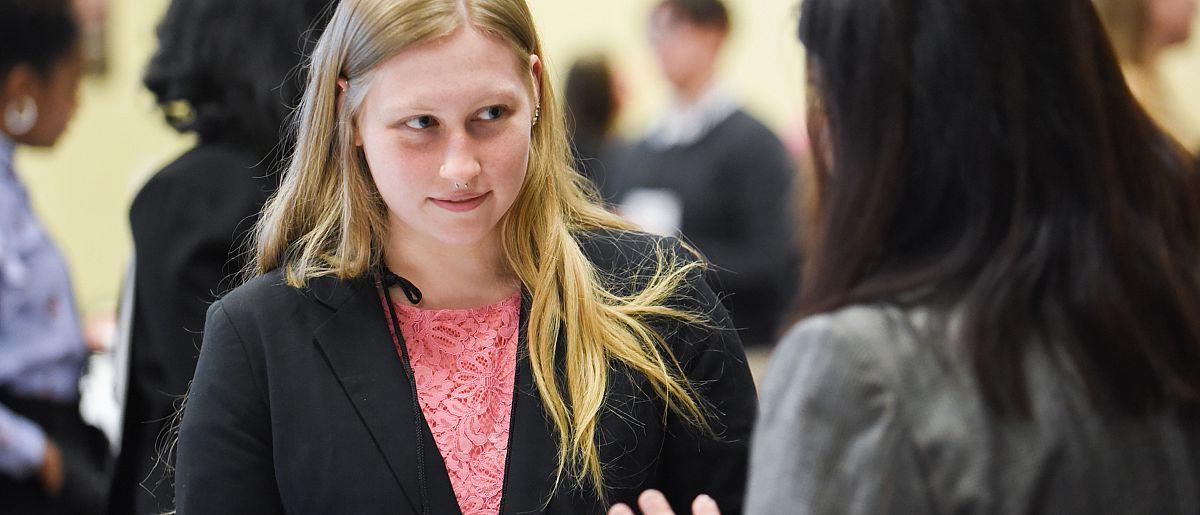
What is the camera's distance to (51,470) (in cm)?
233

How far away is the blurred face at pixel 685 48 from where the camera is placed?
183 inches

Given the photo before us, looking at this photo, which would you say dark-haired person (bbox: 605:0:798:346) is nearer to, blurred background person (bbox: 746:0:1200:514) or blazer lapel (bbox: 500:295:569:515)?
blazer lapel (bbox: 500:295:569:515)

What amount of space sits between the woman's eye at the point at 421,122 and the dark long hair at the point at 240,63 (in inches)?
26.1

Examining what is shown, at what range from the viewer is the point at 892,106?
1.07 meters

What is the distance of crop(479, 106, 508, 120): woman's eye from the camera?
151 centimetres

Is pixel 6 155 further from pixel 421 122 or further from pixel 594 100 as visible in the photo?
pixel 594 100

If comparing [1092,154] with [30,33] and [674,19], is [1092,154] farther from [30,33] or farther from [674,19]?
[674,19]

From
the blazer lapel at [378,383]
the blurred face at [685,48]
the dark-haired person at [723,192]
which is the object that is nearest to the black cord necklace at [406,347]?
the blazer lapel at [378,383]

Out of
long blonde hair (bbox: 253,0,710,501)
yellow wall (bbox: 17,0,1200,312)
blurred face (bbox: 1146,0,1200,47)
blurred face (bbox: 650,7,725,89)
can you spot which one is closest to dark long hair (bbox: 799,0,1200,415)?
long blonde hair (bbox: 253,0,710,501)

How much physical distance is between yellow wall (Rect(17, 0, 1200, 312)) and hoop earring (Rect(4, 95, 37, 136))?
332 cm

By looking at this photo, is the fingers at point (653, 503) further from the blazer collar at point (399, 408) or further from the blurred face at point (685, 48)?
the blurred face at point (685, 48)

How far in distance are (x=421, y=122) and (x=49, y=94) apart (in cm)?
144

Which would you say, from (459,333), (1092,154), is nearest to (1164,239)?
(1092,154)

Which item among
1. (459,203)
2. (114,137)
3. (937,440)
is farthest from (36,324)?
(114,137)
